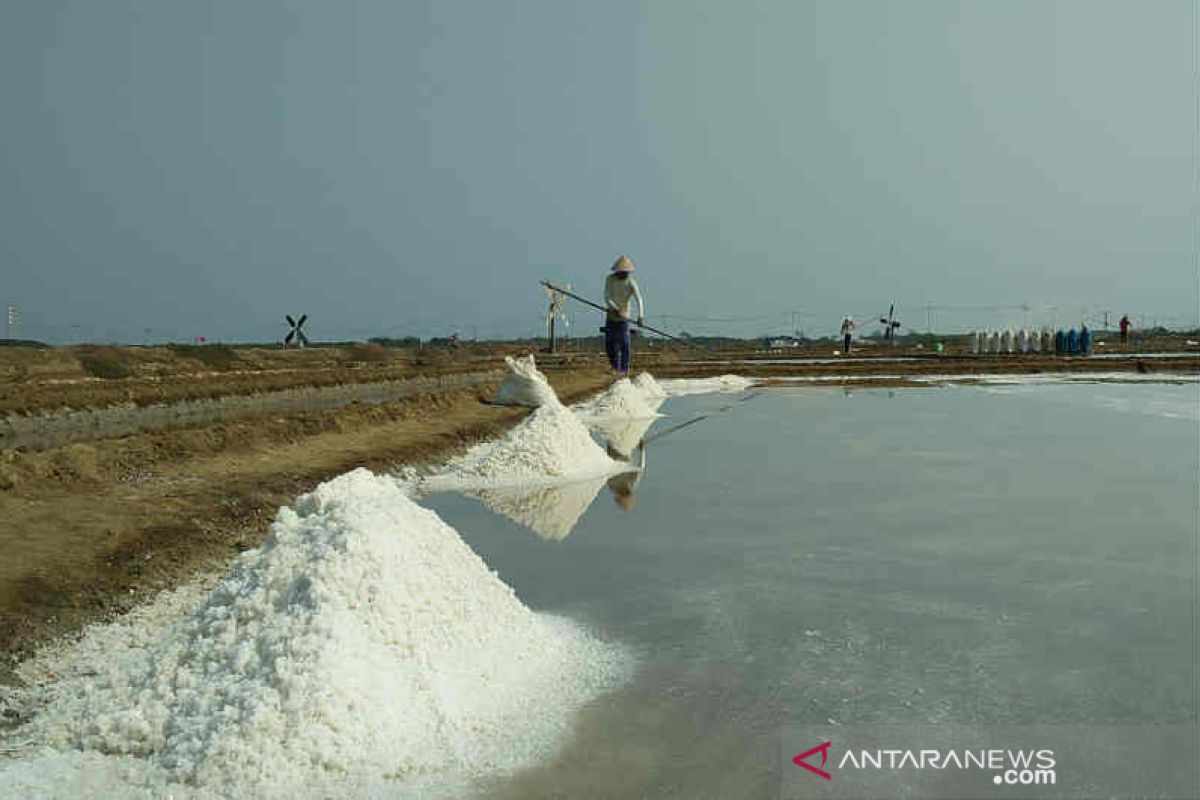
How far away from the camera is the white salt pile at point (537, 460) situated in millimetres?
6914

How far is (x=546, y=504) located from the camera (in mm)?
6031

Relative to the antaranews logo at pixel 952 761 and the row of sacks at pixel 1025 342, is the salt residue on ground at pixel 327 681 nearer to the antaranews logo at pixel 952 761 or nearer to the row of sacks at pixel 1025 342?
the antaranews logo at pixel 952 761

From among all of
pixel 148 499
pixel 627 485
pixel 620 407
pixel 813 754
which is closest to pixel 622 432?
pixel 620 407

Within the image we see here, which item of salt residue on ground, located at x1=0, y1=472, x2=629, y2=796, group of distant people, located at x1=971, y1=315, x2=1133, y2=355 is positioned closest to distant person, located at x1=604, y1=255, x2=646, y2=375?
salt residue on ground, located at x1=0, y1=472, x2=629, y2=796

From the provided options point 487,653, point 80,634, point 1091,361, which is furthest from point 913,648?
point 1091,361

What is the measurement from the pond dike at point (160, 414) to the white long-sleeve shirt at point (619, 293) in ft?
12.7

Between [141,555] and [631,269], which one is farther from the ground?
[631,269]

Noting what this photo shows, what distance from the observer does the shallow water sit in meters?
2.54

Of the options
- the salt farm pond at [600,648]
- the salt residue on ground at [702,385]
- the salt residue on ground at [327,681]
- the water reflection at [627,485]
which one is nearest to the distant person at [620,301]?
the salt residue on ground at [702,385]

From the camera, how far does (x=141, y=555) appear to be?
169 inches

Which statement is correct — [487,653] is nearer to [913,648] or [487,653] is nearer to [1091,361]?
[913,648]

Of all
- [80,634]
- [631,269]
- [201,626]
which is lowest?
[80,634]

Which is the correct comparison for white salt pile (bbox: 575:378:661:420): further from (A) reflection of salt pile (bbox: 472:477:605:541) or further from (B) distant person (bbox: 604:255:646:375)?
(A) reflection of salt pile (bbox: 472:477:605:541)

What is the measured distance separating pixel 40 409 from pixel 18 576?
7533mm
